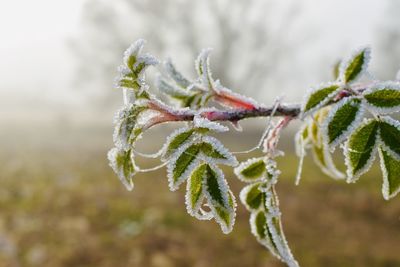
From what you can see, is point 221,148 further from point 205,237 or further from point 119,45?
point 119,45

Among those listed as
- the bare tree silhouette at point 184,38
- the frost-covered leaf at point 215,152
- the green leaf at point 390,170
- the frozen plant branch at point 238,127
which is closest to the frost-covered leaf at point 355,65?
the frozen plant branch at point 238,127

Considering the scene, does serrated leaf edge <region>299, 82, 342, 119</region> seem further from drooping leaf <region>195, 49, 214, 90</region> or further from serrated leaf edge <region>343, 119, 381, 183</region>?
drooping leaf <region>195, 49, 214, 90</region>

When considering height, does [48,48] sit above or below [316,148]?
above

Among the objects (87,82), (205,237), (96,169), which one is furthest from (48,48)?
(205,237)

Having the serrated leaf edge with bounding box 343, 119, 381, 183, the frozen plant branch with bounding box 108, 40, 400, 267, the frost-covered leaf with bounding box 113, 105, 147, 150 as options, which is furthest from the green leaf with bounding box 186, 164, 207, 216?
the serrated leaf edge with bounding box 343, 119, 381, 183

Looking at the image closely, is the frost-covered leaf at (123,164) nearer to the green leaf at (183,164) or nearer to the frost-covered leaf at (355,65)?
the green leaf at (183,164)

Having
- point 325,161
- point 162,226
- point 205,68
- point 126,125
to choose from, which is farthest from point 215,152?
point 162,226
